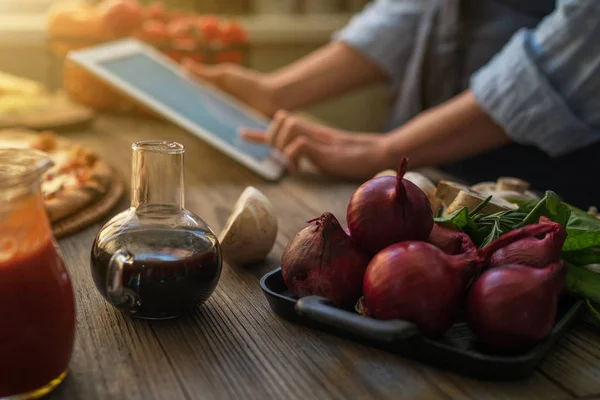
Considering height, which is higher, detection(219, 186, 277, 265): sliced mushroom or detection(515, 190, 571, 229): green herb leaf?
detection(515, 190, 571, 229): green herb leaf

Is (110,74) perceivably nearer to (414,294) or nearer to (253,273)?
(253,273)

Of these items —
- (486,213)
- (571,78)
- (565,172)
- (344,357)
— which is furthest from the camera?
(565,172)

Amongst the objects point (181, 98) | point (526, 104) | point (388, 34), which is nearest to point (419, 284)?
point (526, 104)

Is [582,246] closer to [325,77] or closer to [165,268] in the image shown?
[165,268]

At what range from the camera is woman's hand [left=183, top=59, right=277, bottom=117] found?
171 cm

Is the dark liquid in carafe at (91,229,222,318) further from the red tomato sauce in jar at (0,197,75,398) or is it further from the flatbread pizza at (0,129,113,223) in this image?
the flatbread pizza at (0,129,113,223)

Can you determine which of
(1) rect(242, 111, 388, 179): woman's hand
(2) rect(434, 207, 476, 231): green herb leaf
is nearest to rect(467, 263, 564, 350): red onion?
(2) rect(434, 207, 476, 231): green herb leaf

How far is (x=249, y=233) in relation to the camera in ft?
2.70

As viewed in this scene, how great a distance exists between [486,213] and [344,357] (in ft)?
0.83

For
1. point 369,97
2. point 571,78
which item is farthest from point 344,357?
point 369,97

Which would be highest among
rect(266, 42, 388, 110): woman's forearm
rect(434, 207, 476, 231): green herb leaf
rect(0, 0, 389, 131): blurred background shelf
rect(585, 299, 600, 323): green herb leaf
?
rect(434, 207, 476, 231): green herb leaf

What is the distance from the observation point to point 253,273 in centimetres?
83

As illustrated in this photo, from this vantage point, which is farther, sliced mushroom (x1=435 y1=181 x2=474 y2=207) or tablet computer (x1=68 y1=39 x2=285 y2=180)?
tablet computer (x1=68 y1=39 x2=285 y2=180)

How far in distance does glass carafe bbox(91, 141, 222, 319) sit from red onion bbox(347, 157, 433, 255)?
0.14 m
